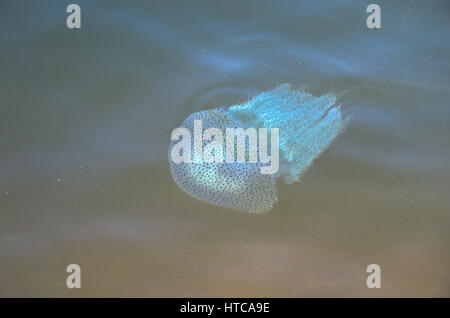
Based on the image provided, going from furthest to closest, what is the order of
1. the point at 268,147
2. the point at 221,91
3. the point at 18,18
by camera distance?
the point at 18,18, the point at 221,91, the point at 268,147

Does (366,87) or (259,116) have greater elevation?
(366,87)

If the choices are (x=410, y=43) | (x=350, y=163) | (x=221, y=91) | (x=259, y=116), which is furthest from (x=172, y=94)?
(x=410, y=43)

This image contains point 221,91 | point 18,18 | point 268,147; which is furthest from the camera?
point 18,18

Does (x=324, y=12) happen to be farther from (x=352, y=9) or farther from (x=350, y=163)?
(x=350, y=163)

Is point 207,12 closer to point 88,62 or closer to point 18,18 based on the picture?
point 88,62

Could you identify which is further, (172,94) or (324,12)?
(324,12)

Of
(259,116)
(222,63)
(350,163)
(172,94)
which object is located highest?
(222,63)
